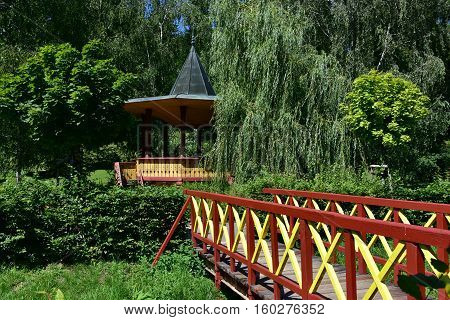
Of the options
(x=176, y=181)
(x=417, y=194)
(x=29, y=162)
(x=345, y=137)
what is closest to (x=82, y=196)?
(x=417, y=194)

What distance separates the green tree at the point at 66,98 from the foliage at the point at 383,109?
862 centimetres

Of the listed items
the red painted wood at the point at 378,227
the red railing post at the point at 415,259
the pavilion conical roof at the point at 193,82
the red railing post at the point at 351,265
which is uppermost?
the pavilion conical roof at the point at 193,82

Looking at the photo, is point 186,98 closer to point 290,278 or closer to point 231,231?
point 231,231

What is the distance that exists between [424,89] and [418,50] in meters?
2.20

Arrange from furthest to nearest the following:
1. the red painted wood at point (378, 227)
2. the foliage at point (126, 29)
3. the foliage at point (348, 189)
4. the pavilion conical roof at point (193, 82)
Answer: the foliage at point (126, 29)
the pavilion conical roof at point (193, 82)
the foliage at point (348, 189)
the red painted wood at point (378, 227)

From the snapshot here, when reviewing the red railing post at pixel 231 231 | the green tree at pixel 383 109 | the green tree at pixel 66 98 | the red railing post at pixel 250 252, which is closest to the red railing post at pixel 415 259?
the red railing post at pixel 250 252

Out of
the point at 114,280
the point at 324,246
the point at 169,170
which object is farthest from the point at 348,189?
the point at 169,170

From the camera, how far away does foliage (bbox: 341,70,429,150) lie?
14070 mm

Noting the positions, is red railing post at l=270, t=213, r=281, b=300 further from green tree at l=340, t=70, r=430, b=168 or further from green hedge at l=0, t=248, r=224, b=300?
green tree at l=340, t=70, r=430, b=168

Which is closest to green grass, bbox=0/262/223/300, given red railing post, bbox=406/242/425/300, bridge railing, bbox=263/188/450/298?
bridge railing, bbox=263/188/450/298

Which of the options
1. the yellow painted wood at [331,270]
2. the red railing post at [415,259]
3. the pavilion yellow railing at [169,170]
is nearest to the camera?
the red railing post at [415,259]

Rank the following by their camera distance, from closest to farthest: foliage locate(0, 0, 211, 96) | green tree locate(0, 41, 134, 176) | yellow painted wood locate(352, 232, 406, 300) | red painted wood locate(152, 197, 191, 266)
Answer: yellow painted wood locate(352, 232, 406, 300), red painted wood locate(152, 197, 191, 266), green tree locate(0, 41, 134, 176), foliage locate(0, 0, 211, 96)

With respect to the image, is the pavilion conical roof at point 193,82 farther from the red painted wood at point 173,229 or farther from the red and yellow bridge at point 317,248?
the red painted wood at point 173,229

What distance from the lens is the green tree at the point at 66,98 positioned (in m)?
16.2
